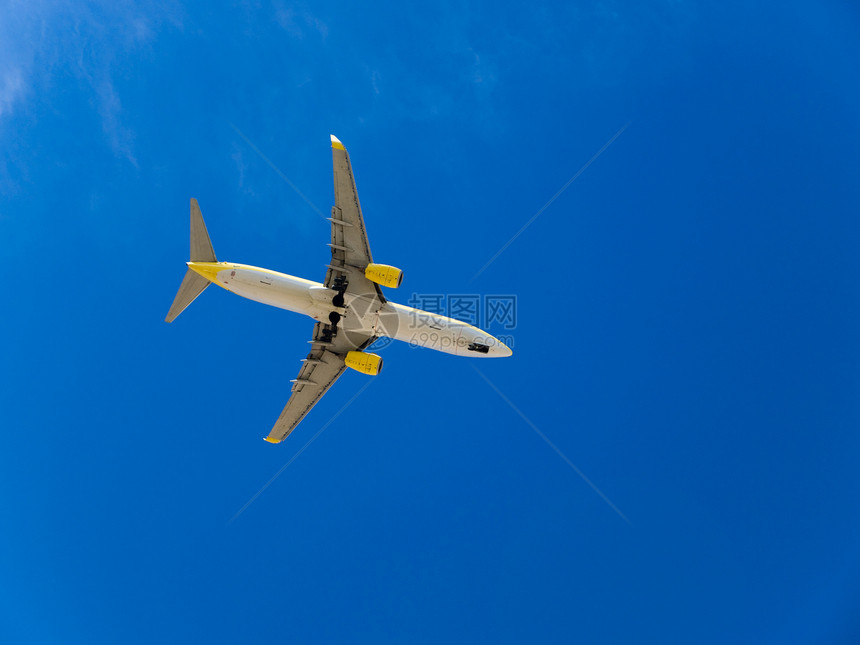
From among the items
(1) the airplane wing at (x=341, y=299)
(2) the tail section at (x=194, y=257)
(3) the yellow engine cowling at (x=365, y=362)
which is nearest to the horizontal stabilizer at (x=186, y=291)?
(2) the tail section at (x=194, y=257)

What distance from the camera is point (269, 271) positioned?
118 feet

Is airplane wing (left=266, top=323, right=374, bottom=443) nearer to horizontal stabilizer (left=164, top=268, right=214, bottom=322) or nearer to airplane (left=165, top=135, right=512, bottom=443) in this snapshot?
airplane (left=165, top=135, right=512, bottom=443)

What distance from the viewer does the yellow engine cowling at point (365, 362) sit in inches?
1515

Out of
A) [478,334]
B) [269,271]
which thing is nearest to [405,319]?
[478,334]

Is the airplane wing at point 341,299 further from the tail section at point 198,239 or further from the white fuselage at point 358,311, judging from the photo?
the tail section at point 198,239

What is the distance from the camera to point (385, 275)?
35562 millimetres

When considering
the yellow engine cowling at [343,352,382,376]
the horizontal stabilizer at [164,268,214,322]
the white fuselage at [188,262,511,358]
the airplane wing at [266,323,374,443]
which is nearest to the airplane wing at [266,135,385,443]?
the airplane wing at [266,323,374,443]

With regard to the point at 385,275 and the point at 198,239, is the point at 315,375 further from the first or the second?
the point at 198,239

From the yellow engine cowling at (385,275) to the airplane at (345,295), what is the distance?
0.22 ft

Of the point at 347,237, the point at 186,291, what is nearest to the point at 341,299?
the point at 347,237

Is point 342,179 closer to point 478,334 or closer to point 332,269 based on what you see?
point 332,269

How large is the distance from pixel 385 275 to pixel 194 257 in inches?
516

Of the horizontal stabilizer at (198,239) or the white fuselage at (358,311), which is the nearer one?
the white fuselage at (358,311)

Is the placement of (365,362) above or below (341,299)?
below
